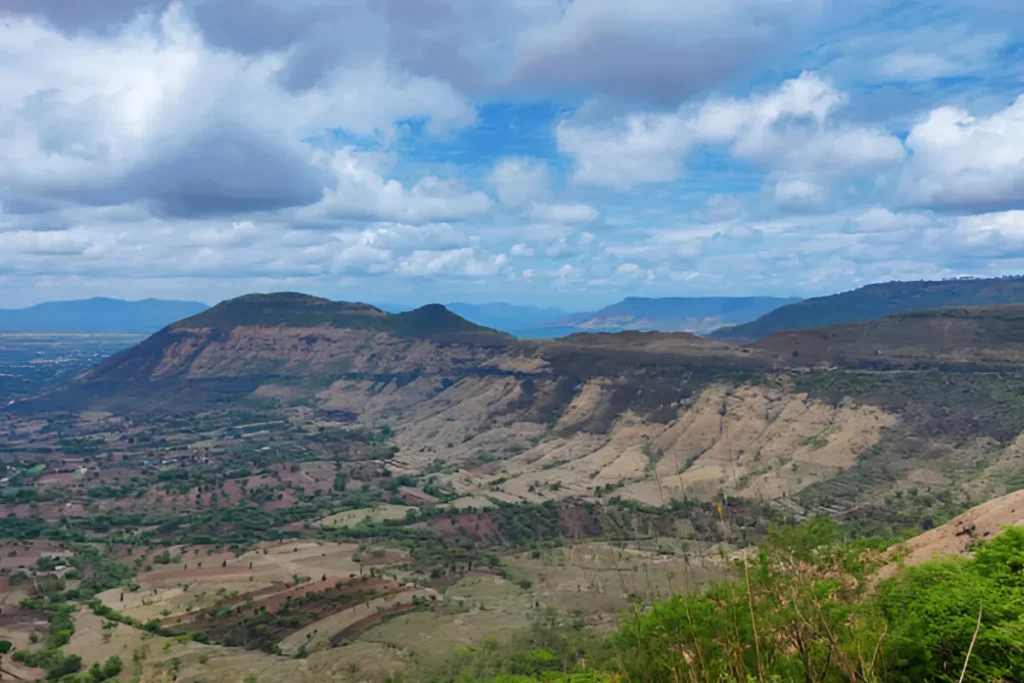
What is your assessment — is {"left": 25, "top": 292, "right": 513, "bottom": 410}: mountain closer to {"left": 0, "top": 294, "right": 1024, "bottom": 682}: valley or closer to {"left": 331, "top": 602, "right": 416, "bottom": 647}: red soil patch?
{"left": 0, "top": 294, "right": 1024, "bottom": 682}: valley

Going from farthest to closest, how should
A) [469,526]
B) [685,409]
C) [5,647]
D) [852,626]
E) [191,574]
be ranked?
[685,409] → [469,526] → [191,574] → [5,647] → [852,626]

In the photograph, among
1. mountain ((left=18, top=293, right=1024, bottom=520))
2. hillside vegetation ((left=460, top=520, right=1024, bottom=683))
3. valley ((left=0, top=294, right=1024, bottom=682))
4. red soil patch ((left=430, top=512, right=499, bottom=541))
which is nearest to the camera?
hillside vegetation ((left=460, top=520, right=1024, bottom=683))

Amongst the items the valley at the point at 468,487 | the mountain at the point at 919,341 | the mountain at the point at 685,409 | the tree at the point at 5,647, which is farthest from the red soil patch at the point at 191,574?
the mountain at the point at 919,341

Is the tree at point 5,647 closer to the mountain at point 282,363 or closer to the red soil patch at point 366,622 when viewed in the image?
the red soil patch at point 366,622

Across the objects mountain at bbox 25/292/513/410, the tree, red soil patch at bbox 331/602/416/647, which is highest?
mountain at bbox 25/292/513/410

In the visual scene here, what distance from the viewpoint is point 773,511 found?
73188 millimetres

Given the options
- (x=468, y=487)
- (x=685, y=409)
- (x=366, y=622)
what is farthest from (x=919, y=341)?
(x=366, y=622)

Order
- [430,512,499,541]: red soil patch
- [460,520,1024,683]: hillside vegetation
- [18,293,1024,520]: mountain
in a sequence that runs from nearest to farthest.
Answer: [460,520,1024,683]: hillside vegetation → [430,512,499,541]: red soil patch → [18,293,1024,520]: mountain

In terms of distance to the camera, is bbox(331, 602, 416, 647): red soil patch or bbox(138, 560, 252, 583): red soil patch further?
bbox(138, 560, 252, 583): red soil patch

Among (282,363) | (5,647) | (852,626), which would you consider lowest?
(5,647)

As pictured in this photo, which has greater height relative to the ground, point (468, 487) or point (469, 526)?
point (469, 526)

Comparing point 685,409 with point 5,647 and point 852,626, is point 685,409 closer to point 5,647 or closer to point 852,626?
point 5,647

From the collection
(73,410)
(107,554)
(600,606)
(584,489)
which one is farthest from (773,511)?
(73,410)

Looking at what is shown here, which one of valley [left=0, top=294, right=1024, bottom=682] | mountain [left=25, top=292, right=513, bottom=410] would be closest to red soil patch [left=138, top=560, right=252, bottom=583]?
valley [left=0, top=294, right=1024, bottom=682]
